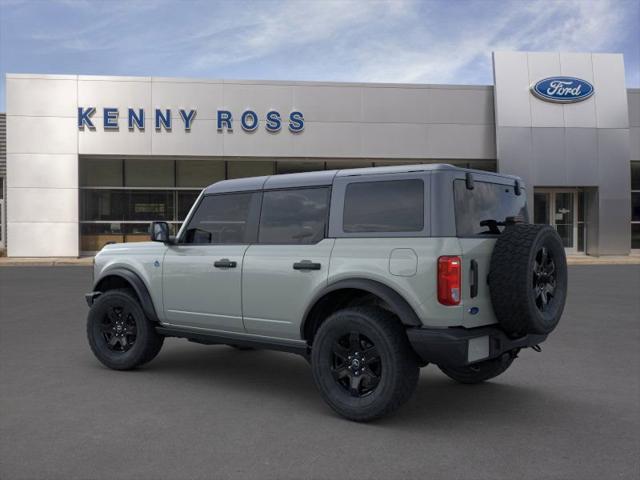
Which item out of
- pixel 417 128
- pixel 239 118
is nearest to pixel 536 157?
pixel 417 128

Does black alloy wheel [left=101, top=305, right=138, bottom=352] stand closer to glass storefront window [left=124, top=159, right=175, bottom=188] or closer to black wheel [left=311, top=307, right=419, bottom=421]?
black wheel [left=311, top=307, right=419, bottom=421]

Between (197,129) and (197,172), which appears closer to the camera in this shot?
(197,129)

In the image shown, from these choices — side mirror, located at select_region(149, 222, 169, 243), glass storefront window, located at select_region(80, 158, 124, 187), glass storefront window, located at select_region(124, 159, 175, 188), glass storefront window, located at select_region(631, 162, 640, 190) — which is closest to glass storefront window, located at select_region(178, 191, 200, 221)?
glass storefront window, located at select_region(124, 159, 175, 188)

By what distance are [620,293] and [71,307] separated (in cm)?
1111

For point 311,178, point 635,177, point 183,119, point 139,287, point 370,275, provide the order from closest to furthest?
1. point 370,275
2. point 311,178
3. point 139,287
4. point 183,119
5. point 635,177

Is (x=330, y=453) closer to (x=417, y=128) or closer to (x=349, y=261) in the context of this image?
(x=349, y=261)

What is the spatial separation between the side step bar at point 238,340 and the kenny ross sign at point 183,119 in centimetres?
1868

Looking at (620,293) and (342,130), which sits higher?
(342,130)

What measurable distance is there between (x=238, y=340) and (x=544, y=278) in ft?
8.75

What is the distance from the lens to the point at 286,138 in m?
24.5

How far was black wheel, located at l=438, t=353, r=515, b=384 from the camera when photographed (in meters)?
5.54

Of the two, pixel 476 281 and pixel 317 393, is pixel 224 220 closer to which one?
pixel 317 393

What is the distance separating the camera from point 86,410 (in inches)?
199

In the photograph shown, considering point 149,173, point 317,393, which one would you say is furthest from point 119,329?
point 149,173
